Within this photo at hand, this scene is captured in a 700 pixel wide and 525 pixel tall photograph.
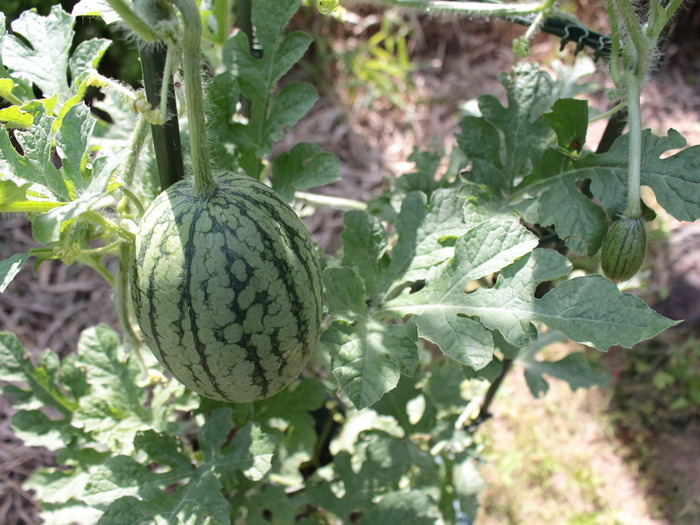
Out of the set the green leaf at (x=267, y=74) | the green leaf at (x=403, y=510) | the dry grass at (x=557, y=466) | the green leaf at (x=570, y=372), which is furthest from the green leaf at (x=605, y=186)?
the dry grass at (x=557, y=466)

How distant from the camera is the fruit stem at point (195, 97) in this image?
0.93 metres

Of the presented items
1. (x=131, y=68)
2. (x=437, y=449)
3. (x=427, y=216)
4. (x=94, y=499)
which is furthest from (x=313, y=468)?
(x=131, y=68)

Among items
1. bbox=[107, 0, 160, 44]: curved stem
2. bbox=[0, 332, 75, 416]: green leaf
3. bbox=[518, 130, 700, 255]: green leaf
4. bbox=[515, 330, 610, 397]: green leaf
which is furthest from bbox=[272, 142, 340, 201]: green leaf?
bbox=[515, 330, 610, 397]: green leaf

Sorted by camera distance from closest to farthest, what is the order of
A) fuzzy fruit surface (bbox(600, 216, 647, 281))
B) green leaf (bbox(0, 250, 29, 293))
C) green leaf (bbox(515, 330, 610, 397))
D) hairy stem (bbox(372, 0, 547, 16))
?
green leaf (bbox(0, 250, 29, 293)), fuzzy fruit surface (bbox(600, 216, 647, 281)), hairy stem (bbox(372, 0, 547, 16)), green leaf (bbox(515, 330, 610, 397))

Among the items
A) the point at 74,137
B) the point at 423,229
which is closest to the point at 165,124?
the point at 74,137

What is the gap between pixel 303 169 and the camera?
1559 mm

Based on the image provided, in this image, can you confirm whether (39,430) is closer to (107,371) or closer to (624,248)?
(107,371)

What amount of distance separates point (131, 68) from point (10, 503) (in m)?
2.36

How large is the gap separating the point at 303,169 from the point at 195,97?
1.88 ft

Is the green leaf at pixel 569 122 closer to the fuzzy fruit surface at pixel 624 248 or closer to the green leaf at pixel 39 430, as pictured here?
the fuzzy fruit surface at pixel 624 248

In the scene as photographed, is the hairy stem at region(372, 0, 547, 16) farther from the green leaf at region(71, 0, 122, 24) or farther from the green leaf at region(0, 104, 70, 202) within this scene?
the green leaf at region(0, 104, 70, 202)

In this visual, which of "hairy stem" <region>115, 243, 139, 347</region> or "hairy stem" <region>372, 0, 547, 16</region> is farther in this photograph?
"hairy stem" <region>372, 0, 547, 16</region>

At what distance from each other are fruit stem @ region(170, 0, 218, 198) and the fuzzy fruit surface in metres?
0.86

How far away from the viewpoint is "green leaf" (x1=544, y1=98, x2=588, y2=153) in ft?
4.77
